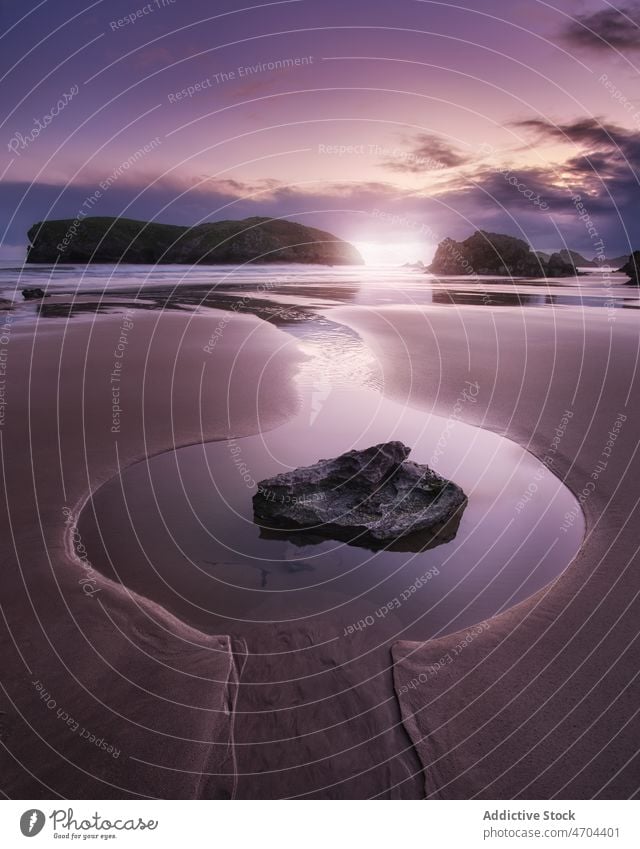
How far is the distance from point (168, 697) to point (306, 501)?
12.9 feet

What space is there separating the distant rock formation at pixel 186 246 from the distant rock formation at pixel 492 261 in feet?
60.6

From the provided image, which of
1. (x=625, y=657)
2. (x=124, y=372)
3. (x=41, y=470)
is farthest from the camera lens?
(x=124, y=372)

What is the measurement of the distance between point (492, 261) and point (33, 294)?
250 ft

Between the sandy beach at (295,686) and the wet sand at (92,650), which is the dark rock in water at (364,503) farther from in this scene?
the wet sand at (92,650)

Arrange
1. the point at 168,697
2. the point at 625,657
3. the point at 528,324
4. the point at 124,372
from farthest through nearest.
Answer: the point at 528,324
the point at 124,372
the point at 625,657
the point at 168,697

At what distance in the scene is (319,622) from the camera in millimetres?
7184

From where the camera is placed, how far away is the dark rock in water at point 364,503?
8.97m

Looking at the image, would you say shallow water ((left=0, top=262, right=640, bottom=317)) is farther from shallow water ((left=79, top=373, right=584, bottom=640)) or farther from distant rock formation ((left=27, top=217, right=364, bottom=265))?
distant rock formation ((left=27, top=217, right=364, bottom=265))

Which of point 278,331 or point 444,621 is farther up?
point 278,331

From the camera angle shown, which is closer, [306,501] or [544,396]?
[306,501]

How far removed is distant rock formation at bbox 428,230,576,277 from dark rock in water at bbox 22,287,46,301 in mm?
61775

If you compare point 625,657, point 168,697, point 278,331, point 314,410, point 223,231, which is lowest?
point 168,697

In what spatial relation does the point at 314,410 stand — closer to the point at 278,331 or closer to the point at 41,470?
the point at 41,470
